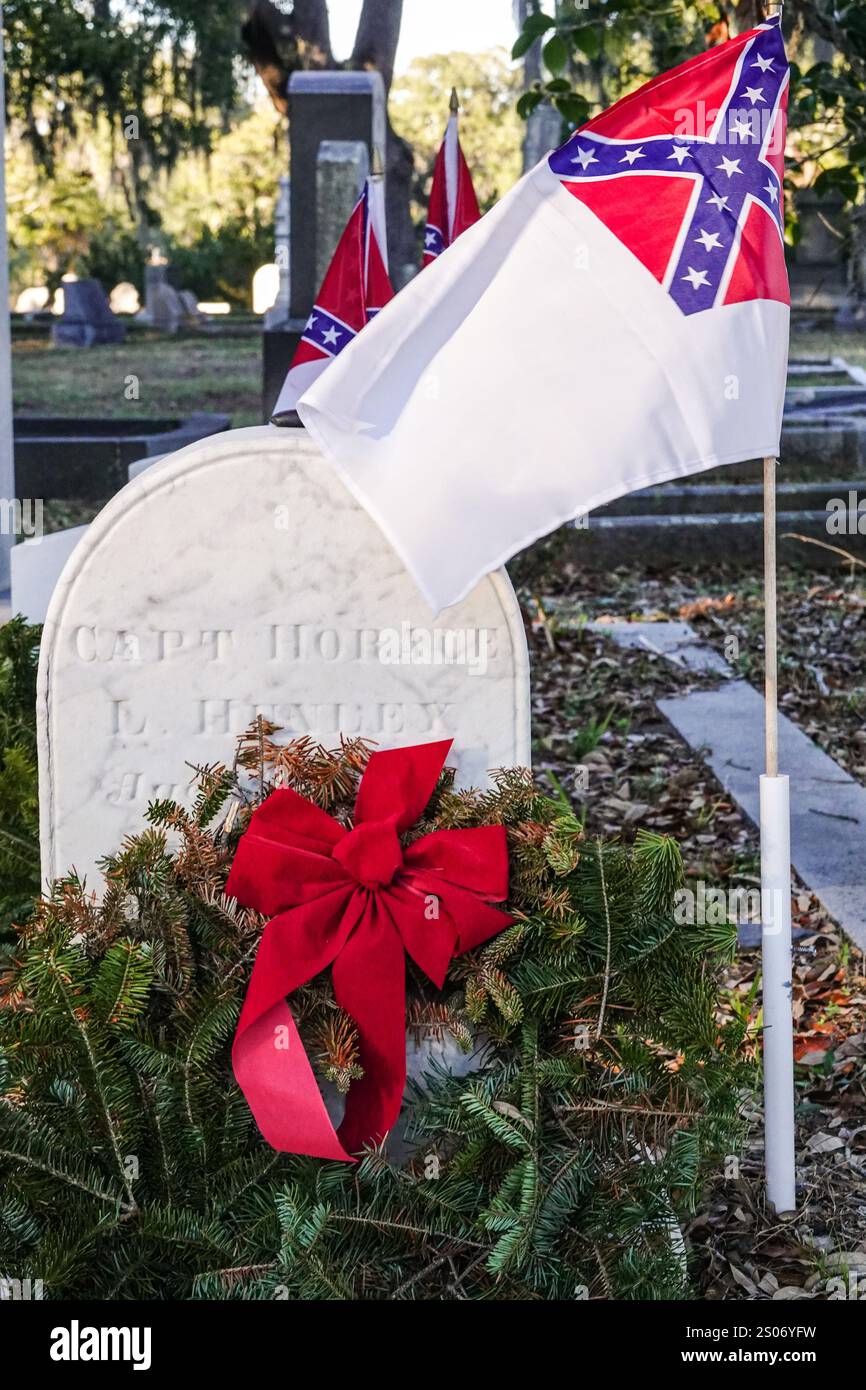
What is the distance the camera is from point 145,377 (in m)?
18.0

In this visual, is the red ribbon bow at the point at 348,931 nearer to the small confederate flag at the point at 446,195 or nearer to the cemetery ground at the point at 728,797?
the cemetery ground at the point at 728,797

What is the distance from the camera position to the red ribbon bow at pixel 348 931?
2422 mm

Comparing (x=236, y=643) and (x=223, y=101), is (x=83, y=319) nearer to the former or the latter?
(x=223, y=101)

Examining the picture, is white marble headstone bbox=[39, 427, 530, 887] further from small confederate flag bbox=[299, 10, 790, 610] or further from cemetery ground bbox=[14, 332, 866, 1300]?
cemetery ground bbox=[14, 332, 866, 1300]

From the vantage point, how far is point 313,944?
8.14 ft

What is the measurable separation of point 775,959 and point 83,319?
790 inches

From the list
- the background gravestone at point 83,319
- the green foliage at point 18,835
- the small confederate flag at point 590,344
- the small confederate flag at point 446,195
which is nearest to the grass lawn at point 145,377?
the background gravestone at point 83,319

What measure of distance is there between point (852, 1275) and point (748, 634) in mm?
5128

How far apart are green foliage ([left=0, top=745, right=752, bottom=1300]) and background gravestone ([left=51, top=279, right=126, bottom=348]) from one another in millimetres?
19655

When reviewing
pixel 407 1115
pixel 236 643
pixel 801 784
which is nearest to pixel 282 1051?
pixel 407 1115

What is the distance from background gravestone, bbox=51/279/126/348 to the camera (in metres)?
20.9

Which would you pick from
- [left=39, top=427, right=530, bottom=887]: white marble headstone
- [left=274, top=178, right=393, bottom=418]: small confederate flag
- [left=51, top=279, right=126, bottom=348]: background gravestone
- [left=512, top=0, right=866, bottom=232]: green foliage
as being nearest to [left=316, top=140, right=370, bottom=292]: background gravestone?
[left=512, top=0, right=866, bottom=232]: green foliage

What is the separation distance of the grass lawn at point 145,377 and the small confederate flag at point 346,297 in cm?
936
